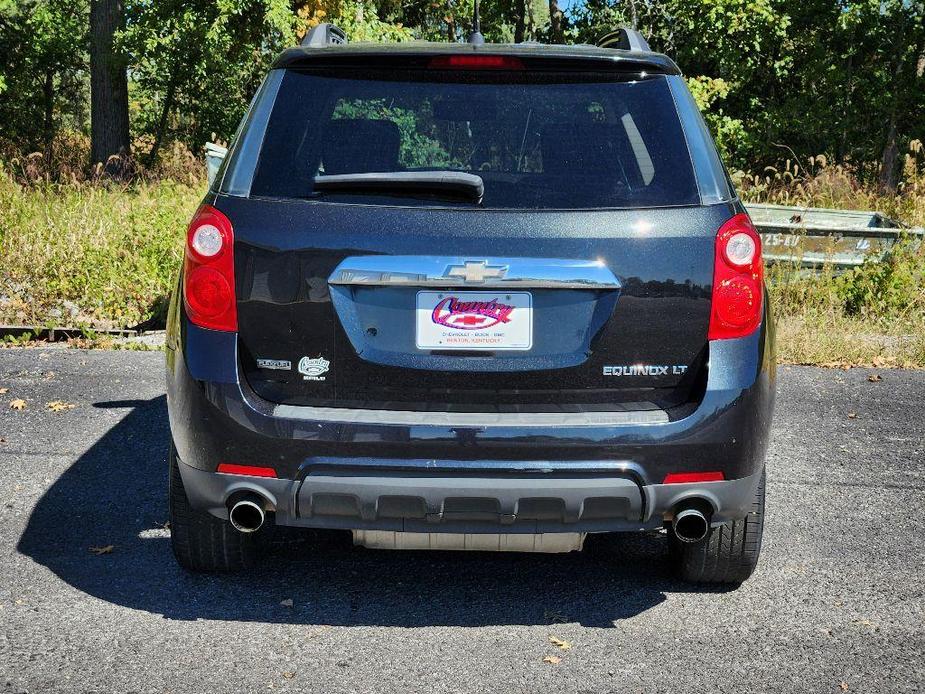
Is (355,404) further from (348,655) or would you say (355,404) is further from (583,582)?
(583,582)

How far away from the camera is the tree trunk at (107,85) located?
796 inches

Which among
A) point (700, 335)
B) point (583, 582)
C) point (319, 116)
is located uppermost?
point (319, 116)

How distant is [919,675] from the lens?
3.29 meters

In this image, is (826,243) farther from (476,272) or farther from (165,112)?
(165,112)

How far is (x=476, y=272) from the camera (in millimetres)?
3107

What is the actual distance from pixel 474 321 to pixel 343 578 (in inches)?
54.6

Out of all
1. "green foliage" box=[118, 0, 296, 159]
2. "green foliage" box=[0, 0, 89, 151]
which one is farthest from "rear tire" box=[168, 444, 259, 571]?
"green foliage" box=[0, 0, 89, 151]

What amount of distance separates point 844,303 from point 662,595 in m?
6.54

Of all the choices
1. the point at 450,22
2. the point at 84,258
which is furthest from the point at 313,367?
the point at 450,22

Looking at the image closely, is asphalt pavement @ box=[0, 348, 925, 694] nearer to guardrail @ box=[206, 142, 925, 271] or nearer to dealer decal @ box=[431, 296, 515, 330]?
dealer decal @ box=[431, 296, 515, 330]

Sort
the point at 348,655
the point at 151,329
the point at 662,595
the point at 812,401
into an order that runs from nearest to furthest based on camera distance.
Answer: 1. the point at 348,655
2. the point at 662,595
3. the point at 812,401
4. the point at 151,329

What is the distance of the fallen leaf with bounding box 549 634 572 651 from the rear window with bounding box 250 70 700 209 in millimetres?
1413

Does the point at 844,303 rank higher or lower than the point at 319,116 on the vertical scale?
lower

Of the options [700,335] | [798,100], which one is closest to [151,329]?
[700,335]
